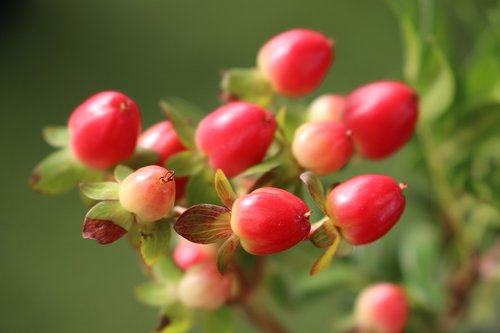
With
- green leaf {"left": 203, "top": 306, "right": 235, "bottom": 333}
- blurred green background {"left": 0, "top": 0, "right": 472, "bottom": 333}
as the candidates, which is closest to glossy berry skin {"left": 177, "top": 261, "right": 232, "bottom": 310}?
green leaf {"left": 203, "top": 306, "right": 235, "bottom": 333}

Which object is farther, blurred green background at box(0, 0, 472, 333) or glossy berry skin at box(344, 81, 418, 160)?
blurred green background at box(0, 0, 472, 333)

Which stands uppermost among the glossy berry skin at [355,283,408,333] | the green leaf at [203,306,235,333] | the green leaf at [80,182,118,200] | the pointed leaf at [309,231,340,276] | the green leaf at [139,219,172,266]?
the green leaf at [80,182,118,200]

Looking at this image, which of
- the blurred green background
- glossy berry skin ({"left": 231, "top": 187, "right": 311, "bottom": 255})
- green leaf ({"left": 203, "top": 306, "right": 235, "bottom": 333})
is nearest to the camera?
glossy berry skin ({"left": 231, "top": 187, "right": 311, "bottom": 255})

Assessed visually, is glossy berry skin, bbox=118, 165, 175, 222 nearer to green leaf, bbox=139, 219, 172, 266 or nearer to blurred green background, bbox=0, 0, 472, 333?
green leaf, bbox=139, 219, 172, 266

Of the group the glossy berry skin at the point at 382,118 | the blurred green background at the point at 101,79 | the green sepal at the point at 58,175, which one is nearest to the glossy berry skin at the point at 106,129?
the green sepal at the point at 58,175

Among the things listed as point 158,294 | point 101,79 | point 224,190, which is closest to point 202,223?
point 224,190

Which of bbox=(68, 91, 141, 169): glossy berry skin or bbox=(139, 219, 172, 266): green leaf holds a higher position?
bbox=(68, 91, 141, 169): glossy berry skin

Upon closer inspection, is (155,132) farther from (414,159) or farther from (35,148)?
(35,148)

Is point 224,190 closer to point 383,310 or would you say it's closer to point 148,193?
point 148,193

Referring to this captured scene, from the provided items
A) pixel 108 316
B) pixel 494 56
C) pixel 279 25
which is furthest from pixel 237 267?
pixel 279 25
